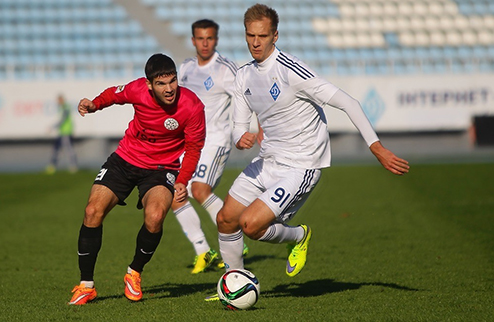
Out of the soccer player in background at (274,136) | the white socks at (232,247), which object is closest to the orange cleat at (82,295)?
the soccer player in background at (274,136)

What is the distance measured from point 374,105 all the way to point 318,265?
1553 cm

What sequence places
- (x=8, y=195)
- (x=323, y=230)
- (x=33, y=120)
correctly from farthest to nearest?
(x=33, y=120) < (x=8, y=195) < (x=323, y=230)

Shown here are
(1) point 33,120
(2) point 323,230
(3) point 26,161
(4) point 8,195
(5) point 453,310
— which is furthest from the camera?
(3) point 26,161

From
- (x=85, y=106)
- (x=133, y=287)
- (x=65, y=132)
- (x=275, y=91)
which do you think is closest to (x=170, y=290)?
(x=133, y=287)

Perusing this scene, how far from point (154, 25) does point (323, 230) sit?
17567 mm

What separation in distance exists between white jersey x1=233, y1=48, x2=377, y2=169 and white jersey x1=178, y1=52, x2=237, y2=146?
1.80 meters

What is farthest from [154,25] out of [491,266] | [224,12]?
[491,266]

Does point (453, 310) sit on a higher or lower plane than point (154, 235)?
lower

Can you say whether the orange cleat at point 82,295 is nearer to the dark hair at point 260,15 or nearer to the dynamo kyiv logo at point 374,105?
the dark hair at point 260,15

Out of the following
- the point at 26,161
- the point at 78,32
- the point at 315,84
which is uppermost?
the point at 78,32

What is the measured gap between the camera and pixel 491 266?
6.30m

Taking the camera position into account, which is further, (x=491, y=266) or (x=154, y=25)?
(x=154, y=25)

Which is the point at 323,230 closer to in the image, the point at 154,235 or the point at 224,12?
the point at 154,235

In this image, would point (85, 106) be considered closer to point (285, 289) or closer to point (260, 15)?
point (260, 15)
